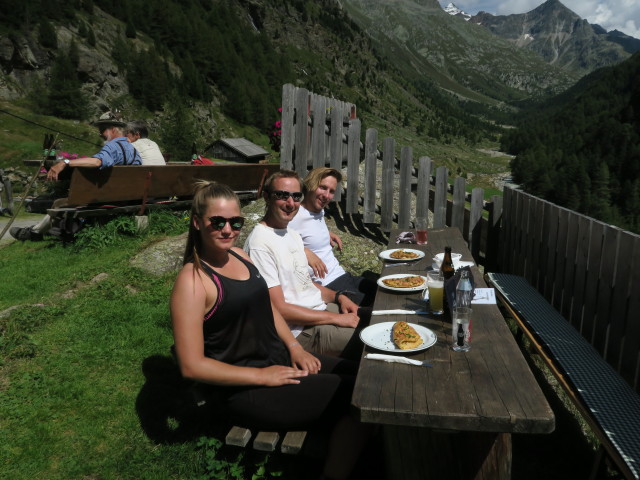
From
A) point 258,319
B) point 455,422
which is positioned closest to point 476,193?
point 258,319

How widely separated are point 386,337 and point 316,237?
6.49 feet

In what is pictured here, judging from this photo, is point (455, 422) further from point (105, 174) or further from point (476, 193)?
point (105, 174)

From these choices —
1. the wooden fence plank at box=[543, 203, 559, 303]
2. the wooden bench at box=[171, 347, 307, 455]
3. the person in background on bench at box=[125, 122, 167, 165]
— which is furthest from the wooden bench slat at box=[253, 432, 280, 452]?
the person in background on bench at box=[125, 122, 167, 165]

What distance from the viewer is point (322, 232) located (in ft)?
15.0

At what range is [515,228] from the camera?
5.89 meters

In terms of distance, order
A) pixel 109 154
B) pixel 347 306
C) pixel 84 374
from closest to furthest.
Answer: pixel 347 306, pixel 84 374, pixel 109 154

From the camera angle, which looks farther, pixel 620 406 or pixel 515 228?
pixel 515 228

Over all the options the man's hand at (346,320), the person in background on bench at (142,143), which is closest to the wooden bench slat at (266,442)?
the man's hand at (346,320)

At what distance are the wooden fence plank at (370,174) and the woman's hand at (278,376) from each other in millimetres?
5013

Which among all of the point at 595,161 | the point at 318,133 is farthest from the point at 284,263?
the point at 595,161

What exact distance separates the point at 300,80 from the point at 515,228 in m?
88.0

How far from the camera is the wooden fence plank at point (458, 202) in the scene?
22.2 feet

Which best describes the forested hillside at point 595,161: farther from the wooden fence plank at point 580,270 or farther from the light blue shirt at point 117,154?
the wooden fence plank at point 580,270

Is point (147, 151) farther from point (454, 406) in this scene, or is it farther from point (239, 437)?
point (454, 406)
